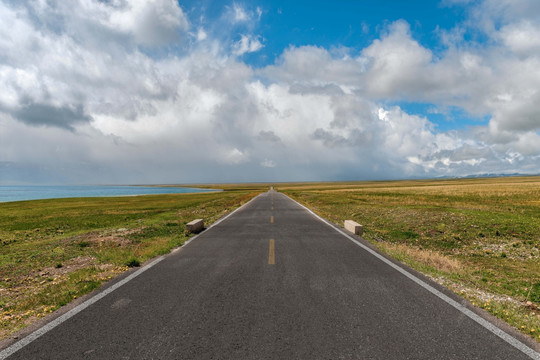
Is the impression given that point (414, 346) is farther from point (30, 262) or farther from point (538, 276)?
point (30, 262)

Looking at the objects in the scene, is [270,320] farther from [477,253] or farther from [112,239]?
[477,253]

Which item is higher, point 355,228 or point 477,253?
point 355,228

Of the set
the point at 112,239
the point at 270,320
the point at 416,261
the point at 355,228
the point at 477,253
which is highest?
the point at 270,320

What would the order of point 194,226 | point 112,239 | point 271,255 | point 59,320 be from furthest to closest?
point 194,226
point 112,239
point 271,255
point 59,320

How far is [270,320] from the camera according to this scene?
394 cm

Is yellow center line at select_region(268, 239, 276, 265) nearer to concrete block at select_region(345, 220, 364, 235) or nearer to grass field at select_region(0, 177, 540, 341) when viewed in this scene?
grass field at select_region(0, 177, 540, 341)

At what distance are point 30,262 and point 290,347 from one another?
991 cm

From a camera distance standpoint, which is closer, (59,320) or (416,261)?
(59,320)

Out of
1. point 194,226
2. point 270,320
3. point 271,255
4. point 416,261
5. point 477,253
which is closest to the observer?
point 270,320

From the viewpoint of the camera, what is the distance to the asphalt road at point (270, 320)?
10.6 feet

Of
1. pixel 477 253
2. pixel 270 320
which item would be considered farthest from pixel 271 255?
pixel 477 253

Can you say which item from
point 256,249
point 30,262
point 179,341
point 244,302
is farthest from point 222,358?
point 30,262

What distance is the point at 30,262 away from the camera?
8.59 metres

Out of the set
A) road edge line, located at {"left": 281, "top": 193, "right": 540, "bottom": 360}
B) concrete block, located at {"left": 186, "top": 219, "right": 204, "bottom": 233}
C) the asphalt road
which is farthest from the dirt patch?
road edge line, located at {"left": 281, "top": 193, "right": 540, "bottom": 360}
